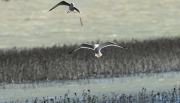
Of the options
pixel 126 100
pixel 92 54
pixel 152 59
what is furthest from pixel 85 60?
pixel 126 100

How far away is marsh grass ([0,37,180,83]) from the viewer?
27.4 meters

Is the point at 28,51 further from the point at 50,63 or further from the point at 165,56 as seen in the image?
the point at 165,56

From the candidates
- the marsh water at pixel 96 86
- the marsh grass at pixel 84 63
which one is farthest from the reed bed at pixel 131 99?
the marsh grass at pixel 84 63

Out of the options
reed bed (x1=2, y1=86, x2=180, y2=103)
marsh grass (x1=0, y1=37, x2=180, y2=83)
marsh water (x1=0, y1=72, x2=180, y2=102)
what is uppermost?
marsh grass (x1=0, y1=37, x2=180, y2=83)

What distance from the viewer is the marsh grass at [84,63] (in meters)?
27.4

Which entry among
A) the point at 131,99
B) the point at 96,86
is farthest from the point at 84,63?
the point at 131,99

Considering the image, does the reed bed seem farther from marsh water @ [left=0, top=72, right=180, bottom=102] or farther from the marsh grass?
the marsh grass

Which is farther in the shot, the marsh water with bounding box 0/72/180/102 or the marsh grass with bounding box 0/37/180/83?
the marsh grass with bounding box 0/37/180/83

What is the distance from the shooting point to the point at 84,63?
29.2 metres

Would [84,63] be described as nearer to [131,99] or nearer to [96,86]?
[96,86]

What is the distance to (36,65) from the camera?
94.0 ft

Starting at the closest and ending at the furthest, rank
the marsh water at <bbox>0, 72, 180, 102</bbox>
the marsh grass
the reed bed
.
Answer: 1. the reed bed
2. the marsh water at <bbox>0, 72, 180, 102</bbox>
3. the marsh grass

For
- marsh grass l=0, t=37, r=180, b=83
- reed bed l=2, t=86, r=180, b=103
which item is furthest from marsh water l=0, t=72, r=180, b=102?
reed bed l=2, t=86, r=180, b=103

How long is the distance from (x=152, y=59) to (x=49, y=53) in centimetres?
537
